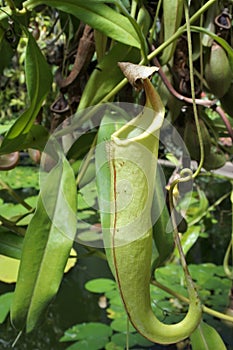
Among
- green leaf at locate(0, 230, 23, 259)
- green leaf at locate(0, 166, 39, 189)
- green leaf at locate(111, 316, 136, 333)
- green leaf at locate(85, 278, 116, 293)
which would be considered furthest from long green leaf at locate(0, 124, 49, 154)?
green leaf at locate(0, 166, 39, 189)

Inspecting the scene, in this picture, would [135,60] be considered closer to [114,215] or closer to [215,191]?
[114,215]

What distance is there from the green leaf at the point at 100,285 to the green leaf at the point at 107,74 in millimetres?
836

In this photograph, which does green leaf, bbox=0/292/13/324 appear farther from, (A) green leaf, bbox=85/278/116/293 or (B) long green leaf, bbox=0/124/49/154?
(B) long green leaf, bbox=0/124/49/154

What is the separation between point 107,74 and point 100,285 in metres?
0.89

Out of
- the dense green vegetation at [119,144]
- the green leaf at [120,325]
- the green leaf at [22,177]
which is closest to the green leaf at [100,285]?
the green leaf at [120,325]

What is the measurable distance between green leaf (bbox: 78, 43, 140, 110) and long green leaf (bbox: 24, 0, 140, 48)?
1.7 inches

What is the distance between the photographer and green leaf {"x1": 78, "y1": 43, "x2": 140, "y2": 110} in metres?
0.49

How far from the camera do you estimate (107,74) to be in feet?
1.64

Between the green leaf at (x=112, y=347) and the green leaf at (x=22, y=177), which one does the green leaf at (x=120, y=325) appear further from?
the green leaf at (x=22, y=177)

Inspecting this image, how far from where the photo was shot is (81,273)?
55.3 inches

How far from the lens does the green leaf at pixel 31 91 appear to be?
0.44 meters

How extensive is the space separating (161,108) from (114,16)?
0.55 ft

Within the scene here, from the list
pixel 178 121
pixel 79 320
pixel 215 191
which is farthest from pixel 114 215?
pixel 215 191

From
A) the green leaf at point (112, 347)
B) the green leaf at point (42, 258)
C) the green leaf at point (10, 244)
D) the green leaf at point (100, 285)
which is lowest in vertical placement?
the green leaf at point (100, 285)
